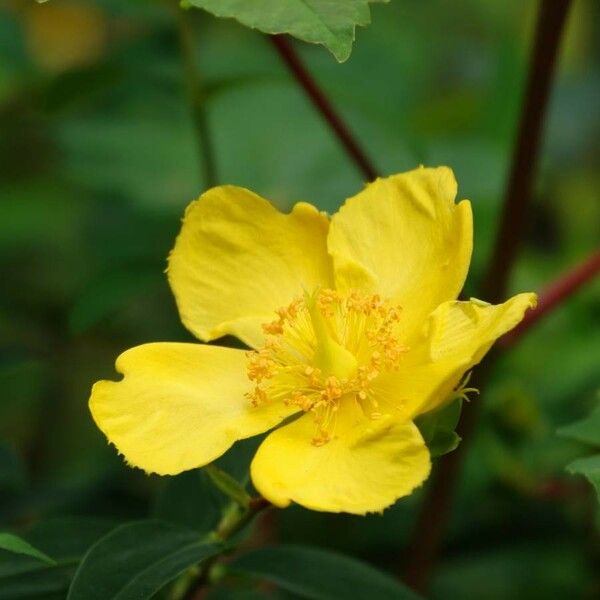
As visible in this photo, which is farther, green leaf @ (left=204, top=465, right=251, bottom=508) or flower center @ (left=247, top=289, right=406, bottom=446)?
flower center @ (left=247, top=289, right=406, bottom=446)

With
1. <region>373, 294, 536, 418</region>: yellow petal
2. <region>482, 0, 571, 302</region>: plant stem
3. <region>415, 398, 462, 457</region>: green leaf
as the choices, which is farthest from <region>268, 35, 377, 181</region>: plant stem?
<region>415, 398, 462, 457</region>: green leaf

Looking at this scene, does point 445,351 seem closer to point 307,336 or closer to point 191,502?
point 307,336

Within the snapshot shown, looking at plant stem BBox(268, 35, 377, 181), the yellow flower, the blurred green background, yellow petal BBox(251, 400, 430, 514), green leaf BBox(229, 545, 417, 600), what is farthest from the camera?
the blurred green background

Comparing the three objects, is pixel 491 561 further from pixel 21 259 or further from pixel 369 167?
pixel 21 259

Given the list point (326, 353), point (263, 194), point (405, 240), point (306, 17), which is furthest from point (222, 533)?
point (263, 194)

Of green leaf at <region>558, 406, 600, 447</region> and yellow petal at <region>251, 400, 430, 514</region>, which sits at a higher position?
yellow petal at <region>251, 400, 430, 514</region>

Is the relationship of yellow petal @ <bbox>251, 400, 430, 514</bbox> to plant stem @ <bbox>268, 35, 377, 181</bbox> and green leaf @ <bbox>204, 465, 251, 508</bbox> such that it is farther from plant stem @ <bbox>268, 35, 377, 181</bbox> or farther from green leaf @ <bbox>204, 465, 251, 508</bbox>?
plant stem @ <bbox>268, 35, 377, 181</bbox>
